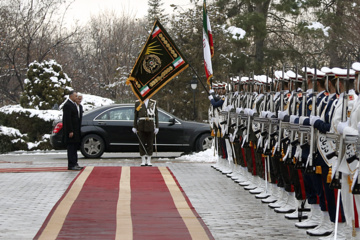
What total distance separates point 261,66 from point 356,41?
7663 mm

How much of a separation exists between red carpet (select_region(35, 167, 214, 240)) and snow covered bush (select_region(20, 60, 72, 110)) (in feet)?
49.4

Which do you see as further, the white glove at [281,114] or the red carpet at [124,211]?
the white glove at [281,114]

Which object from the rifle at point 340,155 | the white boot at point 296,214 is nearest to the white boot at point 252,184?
the white boot at point 296,214

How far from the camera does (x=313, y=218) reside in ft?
31.1

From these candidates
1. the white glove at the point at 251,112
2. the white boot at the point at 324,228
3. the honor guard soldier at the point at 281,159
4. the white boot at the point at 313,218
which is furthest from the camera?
the white glove at the point at 251,112

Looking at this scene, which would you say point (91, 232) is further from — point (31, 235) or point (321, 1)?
point (321, 1)

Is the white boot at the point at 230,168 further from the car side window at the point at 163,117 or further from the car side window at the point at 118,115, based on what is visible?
the car side window at the point at 118,115

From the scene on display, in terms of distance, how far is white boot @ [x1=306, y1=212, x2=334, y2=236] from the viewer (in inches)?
348

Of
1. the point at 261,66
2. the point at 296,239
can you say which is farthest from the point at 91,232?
the point at 261,66

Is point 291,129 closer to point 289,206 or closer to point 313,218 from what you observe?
point 313,218

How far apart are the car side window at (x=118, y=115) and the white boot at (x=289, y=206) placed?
10.8 meters

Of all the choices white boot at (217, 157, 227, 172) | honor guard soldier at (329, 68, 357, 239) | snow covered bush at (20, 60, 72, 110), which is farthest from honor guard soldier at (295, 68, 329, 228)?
snow covered bush at (20, 60, 72, 110)

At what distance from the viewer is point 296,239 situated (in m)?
8.69

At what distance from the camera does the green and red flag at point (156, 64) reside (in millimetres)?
18625
